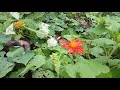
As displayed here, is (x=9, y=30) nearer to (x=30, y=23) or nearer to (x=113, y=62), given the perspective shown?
(x=30, y=23)

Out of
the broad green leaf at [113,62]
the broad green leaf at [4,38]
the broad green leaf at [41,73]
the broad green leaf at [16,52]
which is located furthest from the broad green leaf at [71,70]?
the broad green leaf at [4,38]

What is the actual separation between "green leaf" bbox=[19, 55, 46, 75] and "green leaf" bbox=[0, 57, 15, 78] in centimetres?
8

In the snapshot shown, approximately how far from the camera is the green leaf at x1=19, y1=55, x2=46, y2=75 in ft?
5.03

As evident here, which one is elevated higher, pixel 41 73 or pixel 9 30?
pixel 9 30

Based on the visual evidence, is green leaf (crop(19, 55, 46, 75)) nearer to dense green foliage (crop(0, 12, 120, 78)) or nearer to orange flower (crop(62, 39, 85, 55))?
dense green foliage (crop(0, 12, 120, 78))

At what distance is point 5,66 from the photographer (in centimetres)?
159

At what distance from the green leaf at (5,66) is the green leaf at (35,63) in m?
0.08

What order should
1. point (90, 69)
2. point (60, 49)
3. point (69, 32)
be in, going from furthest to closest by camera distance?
1. point (69, 32)
2. point (60, 49)
3. point (90, 69)

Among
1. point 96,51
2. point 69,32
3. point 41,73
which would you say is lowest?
point 41,73

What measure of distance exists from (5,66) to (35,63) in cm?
17

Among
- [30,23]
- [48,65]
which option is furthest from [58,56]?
[30,23]

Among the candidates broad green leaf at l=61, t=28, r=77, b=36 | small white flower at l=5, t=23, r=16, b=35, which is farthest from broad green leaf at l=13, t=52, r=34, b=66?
broad green leaf at l=61, t=28, r=77, b=36
